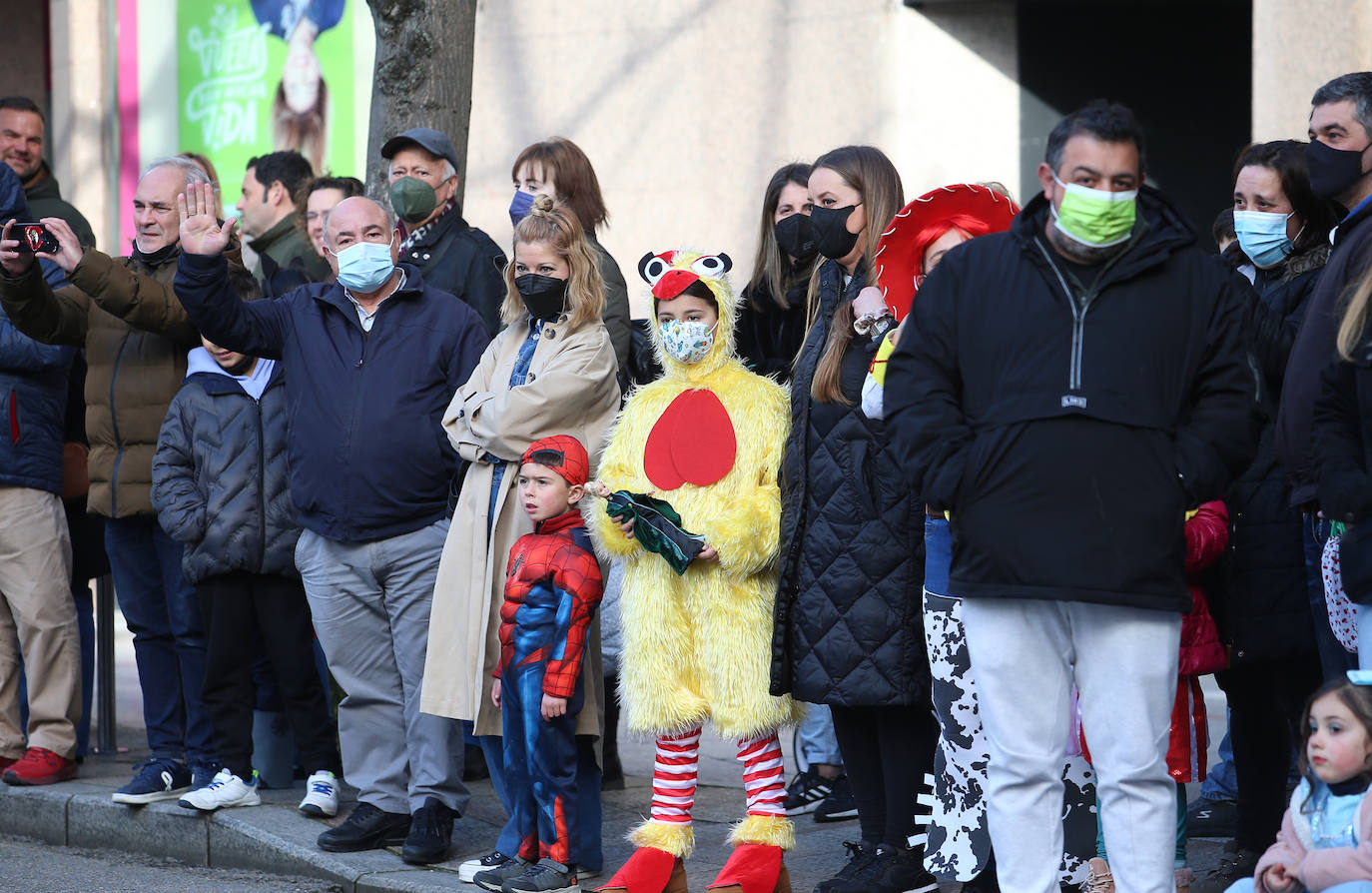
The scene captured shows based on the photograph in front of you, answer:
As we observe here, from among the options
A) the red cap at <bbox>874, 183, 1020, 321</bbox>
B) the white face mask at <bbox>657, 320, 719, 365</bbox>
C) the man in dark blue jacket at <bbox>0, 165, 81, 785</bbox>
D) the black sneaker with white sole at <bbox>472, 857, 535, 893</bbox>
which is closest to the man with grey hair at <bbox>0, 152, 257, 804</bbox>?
the man in dark blue jacket at <bbox>0, 165, 81, 785</bbox>

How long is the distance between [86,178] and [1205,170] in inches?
339

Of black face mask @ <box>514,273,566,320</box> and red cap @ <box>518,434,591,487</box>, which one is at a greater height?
black face mask @ <box>514,273,566,320</box>

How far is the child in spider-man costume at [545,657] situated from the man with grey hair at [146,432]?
66.5 inches

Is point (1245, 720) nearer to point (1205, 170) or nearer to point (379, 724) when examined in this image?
point (379, 724)

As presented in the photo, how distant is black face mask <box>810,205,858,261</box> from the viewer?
5.11 metres

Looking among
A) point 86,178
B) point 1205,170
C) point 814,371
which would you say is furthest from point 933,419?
point 86,178

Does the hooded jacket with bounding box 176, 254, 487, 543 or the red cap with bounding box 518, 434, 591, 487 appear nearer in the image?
the red cap with bounding box 518, 434, 591, 487

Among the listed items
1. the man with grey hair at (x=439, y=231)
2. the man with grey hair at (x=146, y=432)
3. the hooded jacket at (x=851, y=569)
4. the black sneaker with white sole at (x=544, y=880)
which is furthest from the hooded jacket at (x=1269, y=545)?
the man with grey hair at (x=146, y=432)

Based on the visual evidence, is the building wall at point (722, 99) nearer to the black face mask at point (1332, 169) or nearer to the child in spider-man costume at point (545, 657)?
the child in spider-man costume at point (545, 657)

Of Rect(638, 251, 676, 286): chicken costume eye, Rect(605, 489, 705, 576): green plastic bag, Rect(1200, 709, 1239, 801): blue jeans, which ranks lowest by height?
Rect(1200, 709, 1239, 801): blue jeans

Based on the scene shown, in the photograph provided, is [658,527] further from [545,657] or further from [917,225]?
[917,225]

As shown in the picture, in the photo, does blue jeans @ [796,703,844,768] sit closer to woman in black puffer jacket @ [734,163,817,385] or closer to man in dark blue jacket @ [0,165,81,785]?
woman in black puffer jacket @ [734,163,817,385]

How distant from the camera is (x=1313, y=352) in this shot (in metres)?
4.41

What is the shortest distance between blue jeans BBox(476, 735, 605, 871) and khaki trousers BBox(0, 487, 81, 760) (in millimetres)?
2317
